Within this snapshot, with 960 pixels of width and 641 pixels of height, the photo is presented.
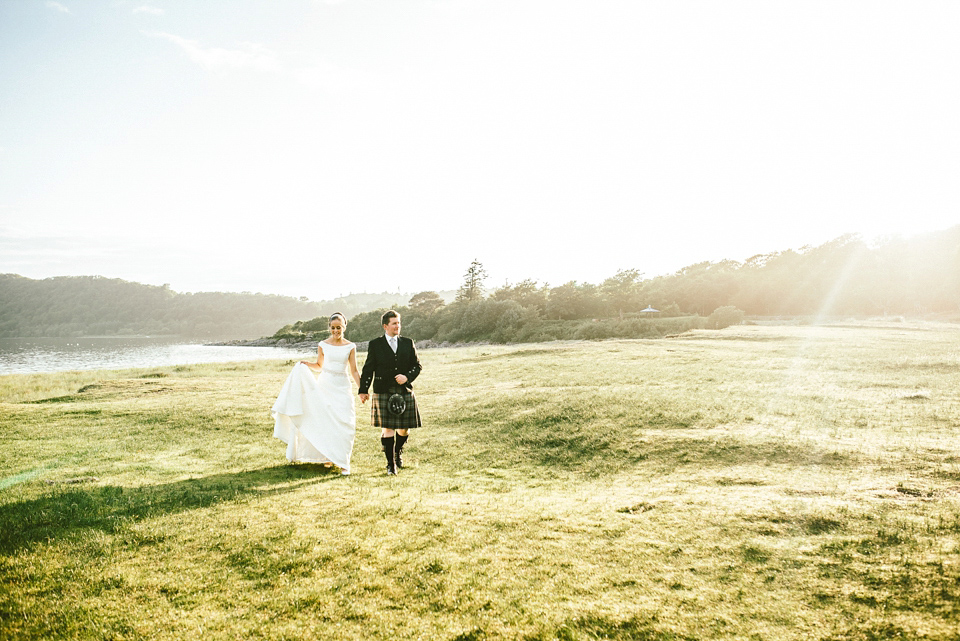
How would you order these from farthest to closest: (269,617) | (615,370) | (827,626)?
1. (615,370)
2. (269,617)
3. (827,626)

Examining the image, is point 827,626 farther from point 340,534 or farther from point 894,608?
point 340,534

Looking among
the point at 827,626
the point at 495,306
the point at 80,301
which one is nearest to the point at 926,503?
the point at 827,626

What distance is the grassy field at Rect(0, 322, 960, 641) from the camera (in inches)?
149

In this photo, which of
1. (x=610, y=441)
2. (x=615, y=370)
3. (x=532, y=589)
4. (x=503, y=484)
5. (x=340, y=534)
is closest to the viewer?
(x=532, y=589)

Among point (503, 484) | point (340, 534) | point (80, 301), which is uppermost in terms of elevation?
point (80, 301)

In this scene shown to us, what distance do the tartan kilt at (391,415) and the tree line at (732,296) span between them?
5604 centimetres

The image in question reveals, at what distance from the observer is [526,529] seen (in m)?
5.64

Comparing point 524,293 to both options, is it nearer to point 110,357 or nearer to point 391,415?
point 110,357

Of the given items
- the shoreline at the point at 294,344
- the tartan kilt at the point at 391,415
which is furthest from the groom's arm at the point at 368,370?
the shoreline at the point at 294,344

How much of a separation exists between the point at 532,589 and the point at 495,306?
88986 millimetres

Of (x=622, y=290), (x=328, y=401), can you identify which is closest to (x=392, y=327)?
(x=328, y=401)

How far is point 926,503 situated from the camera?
5520 mm

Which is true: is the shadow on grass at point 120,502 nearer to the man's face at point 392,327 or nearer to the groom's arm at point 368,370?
the groom's arm at point 368,370

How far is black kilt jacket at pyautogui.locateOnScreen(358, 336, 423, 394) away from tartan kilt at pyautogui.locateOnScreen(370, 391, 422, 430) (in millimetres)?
129
